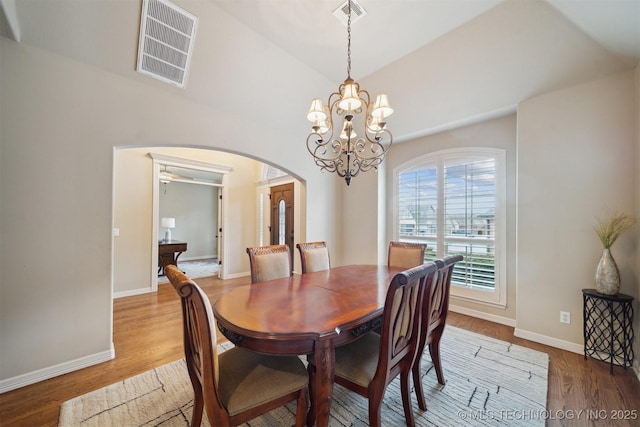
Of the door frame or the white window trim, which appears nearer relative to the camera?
the white window trim

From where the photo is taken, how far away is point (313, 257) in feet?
9.34

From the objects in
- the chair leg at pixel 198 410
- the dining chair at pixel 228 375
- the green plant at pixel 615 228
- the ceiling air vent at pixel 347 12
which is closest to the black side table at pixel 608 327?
the green plant at pixel 615 228

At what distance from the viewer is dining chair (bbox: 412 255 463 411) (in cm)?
168

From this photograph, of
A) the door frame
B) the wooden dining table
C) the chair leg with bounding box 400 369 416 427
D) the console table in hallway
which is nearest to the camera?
the wooden dining table

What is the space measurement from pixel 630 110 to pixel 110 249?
515 cm

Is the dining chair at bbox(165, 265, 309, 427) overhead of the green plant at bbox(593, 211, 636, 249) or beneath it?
beneath

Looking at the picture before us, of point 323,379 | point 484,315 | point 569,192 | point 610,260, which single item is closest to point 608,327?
point 610,260

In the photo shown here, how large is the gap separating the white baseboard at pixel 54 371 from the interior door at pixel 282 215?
3306mm

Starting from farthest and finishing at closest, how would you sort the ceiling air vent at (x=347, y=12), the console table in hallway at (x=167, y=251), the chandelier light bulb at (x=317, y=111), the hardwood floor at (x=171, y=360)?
1. the console table in hallway at (x=167, y=251)
2. the ceiling air vent at (x=347, y=12)
3. the chandelier light bulb at (x=317, y=111)
4. the hardwood floor at (x=171, y=360)

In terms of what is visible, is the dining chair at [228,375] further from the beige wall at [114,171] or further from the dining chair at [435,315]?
the beige wall at [114,171]

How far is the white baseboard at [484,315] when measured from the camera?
10.4 feet

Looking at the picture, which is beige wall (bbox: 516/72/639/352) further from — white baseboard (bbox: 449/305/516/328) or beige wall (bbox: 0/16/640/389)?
white baseboard (bbox: 449/305/516/328)

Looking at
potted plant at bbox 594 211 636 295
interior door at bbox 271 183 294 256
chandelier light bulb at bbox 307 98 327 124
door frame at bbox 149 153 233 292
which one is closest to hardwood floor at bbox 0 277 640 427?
potted plant at bbox 594 211 636 295

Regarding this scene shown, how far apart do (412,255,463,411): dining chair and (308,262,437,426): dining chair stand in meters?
0.11
